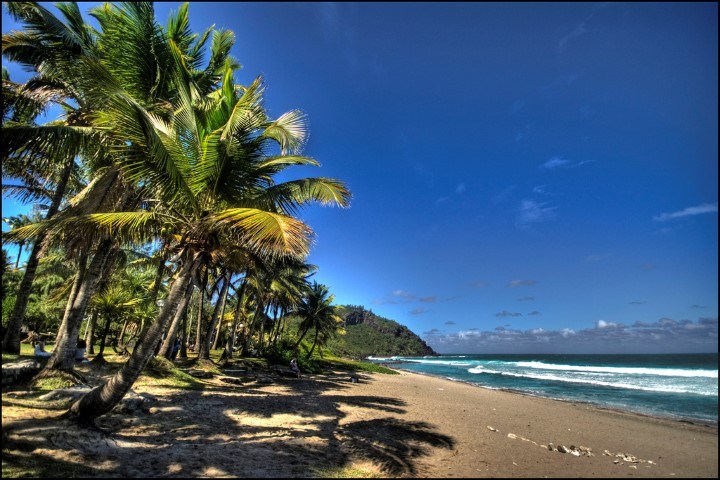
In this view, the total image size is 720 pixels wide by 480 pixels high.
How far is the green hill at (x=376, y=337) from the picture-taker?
135950 mm

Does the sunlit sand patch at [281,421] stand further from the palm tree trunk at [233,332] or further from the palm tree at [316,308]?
the palm tree at [316,308]

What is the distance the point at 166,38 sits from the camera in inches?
334

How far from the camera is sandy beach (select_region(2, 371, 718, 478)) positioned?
4984 mm

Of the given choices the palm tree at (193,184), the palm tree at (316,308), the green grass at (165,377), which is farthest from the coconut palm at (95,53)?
the palm tree at (316,308)

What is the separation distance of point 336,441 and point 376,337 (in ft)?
500

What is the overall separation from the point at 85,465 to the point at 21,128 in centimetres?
596

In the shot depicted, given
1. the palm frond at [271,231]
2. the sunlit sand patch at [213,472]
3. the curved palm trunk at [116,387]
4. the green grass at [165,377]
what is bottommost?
the green grass at [165,377]

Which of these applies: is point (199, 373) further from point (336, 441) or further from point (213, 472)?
point (213, 472)

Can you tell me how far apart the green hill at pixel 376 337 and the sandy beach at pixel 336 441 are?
103784mm

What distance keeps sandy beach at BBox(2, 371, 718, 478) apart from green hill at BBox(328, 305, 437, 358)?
103784mm

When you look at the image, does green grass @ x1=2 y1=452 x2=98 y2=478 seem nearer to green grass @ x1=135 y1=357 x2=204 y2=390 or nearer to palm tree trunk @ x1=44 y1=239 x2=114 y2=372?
palm tree trunk @ x1=44 y1=239 x2=114 y2=372

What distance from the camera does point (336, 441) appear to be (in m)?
7.46

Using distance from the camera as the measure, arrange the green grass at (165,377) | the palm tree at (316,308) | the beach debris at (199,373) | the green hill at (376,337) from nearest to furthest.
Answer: the green grass at (165,377)
the beach debris at (199,373)
the palm tree at (316,308)
the green hill at (376,337)

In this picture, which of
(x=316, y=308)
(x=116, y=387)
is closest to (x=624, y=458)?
(x=116, y=387)
